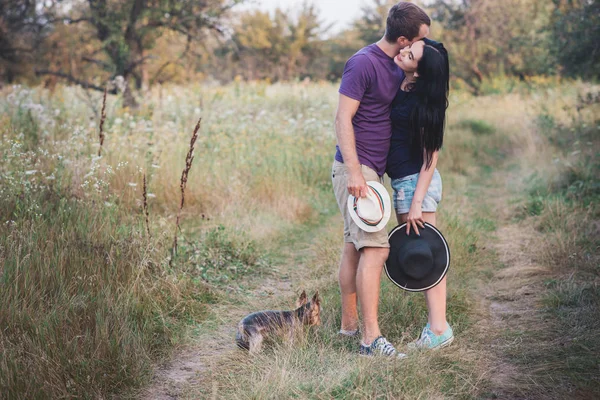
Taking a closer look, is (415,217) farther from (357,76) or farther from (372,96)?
(357,76)

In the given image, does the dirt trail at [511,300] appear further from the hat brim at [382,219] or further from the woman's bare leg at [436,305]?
the hat brim at [382,219]

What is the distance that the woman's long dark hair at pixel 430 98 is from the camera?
317cm

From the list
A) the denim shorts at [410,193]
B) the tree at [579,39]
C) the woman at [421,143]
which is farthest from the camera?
the tree at [579,39]

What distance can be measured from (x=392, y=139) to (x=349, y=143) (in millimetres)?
373

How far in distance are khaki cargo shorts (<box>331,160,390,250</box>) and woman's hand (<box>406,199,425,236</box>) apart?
158 mm

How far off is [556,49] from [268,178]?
22.3 feet

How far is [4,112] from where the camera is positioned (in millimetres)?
7309

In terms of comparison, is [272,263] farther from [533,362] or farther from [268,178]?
[533,362]

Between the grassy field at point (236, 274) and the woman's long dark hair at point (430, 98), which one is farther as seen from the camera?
the woman's long dark hair at point (430, 98)

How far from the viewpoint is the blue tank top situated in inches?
131

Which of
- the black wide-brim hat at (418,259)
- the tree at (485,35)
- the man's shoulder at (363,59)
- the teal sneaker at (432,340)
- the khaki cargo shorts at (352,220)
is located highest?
the tree at (485,35)

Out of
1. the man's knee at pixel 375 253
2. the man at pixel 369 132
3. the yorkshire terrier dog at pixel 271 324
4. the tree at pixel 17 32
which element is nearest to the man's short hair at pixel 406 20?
the man at pixel 369 132

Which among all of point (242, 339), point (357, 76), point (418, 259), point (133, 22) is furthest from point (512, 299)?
point (133, 22)

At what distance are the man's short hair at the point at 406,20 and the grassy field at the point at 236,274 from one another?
1832 mm
